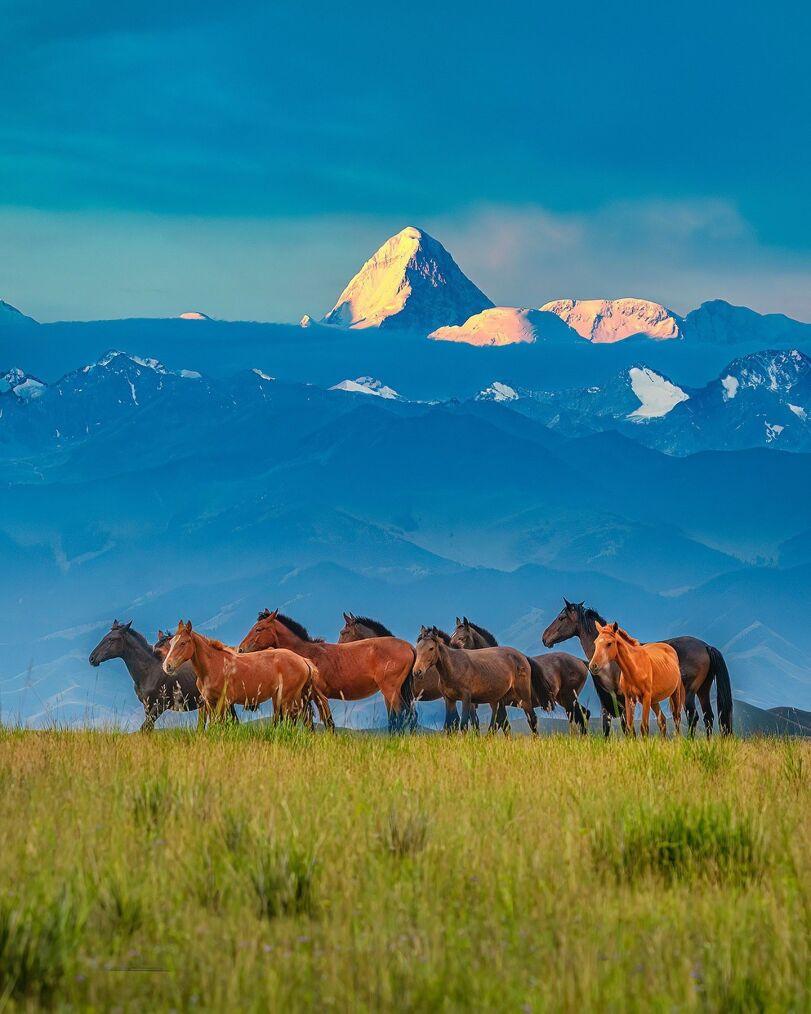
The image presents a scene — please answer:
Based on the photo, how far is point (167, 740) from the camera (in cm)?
1345

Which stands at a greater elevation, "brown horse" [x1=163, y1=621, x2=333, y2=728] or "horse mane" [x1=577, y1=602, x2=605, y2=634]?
"horse mane" [x1=577, y1=602, x2=605, y2=634]

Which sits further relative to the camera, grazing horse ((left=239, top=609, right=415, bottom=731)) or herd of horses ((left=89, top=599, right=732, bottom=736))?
grazing horse ((left=239, top=609, right=415, bottom=731))

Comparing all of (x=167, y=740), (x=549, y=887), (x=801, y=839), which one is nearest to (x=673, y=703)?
(x=167, y=740)

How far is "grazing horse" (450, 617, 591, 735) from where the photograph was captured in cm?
2242

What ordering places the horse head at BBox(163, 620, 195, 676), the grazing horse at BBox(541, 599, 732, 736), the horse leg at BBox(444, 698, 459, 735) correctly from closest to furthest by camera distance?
the horse head at BBox(163, 620, 195, 676) < the horse leg at BBox(444, 698, 459, 735) < the grazing horse at BBox(541, 599, 732, 736)

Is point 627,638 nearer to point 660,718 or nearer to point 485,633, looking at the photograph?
point 660,718

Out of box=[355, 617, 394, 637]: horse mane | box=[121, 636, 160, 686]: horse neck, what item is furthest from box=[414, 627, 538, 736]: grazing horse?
box=[121, 636, 160, 686]: horse neck

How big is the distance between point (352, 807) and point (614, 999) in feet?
12.7

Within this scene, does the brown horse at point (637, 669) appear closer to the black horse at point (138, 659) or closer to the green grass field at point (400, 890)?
the green grass field at point (400, 890)

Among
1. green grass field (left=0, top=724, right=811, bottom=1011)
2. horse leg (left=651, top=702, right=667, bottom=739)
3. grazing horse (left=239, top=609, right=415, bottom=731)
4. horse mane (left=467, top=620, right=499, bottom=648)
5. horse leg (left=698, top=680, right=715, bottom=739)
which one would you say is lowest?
green grass field (left=0, top=724, right=811, bottom=1011)

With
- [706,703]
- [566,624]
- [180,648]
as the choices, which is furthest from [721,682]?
[180,648]

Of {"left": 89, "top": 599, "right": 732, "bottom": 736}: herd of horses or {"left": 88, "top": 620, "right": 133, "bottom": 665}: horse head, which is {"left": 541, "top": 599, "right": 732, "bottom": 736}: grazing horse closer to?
{"left": 89, "top": 599, "right": 732, "bottom": 736}: herd of horses

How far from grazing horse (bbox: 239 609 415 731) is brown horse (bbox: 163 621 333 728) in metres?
2.35

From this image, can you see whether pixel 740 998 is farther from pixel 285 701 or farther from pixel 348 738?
pixel 285 701
